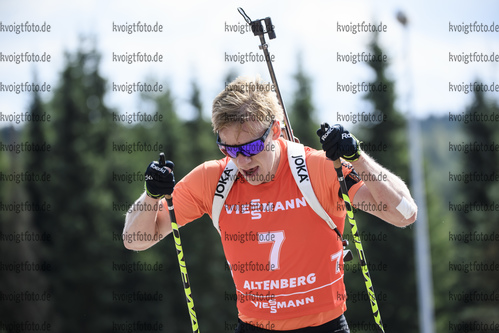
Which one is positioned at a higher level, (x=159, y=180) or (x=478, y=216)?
(x=159, y=180)

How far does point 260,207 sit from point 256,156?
0.36 m

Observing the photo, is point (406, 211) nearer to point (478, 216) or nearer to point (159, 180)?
point (159, 180)

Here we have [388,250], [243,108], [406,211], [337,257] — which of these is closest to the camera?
[406,211]

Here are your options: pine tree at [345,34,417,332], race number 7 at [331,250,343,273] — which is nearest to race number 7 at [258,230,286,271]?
race number 7 at [331,250,343,273]

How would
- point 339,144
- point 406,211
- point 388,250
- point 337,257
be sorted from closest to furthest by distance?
point 339,144
point 406,211
point 337,257
point 388,250

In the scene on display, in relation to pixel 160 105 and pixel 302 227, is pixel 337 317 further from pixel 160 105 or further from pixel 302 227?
pixel 160 105

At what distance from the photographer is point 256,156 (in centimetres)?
405

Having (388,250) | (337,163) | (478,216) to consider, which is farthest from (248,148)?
(478,216)

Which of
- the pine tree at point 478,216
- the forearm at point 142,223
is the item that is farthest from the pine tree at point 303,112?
the forearm at point 142,223

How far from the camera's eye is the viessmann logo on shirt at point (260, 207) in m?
4.02

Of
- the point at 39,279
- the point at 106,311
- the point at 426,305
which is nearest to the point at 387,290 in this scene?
the point at 426,305

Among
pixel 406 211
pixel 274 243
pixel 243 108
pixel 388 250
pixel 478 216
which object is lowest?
pixel 388 250

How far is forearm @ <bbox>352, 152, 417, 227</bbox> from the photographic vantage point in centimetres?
381

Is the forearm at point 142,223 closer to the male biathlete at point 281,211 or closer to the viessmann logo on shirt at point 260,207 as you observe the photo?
the male biathlete at point 281,211
